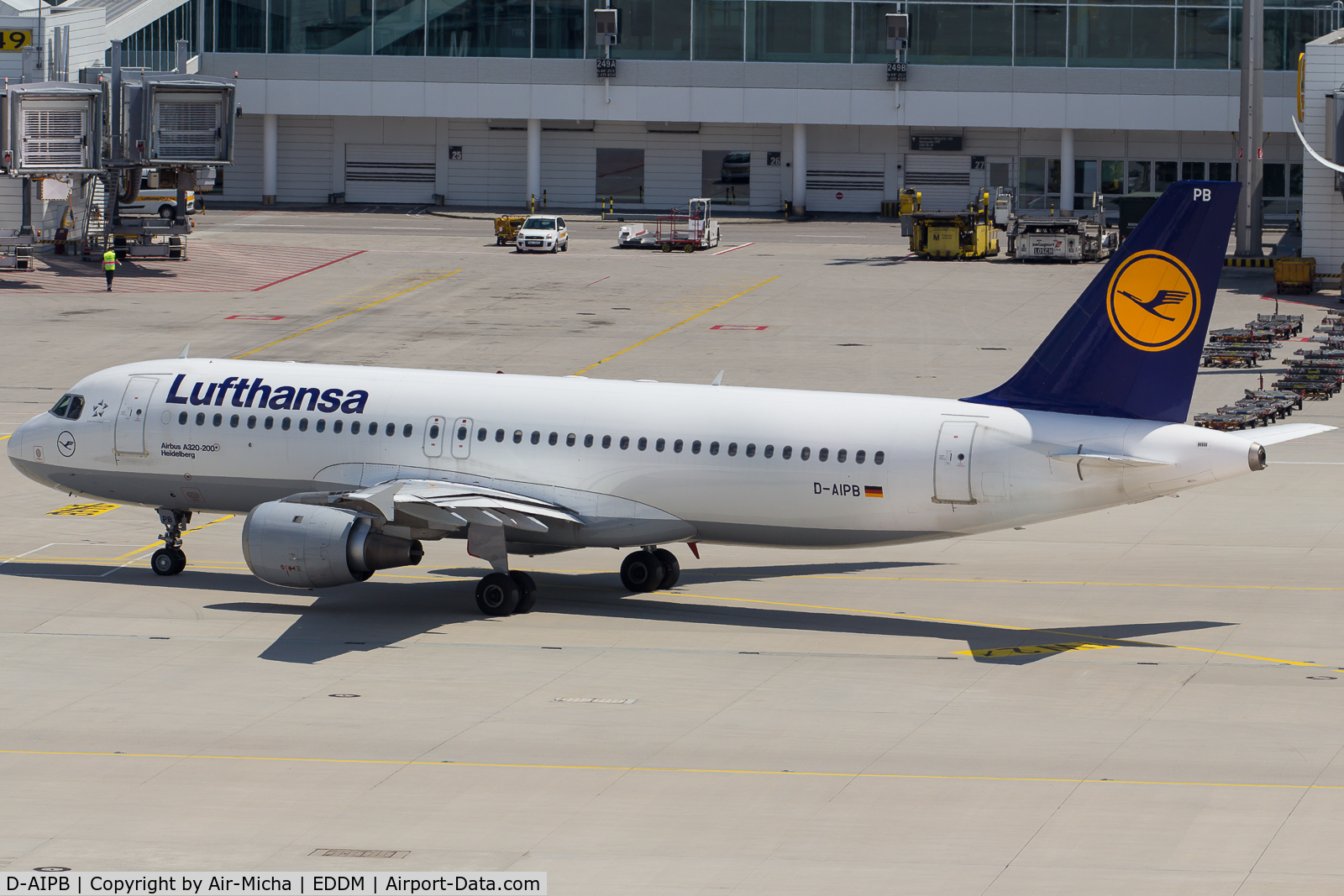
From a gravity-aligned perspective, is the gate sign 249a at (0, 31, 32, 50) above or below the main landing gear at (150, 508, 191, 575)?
above

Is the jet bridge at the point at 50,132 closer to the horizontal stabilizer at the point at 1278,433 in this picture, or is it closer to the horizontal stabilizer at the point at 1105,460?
the horizontal stabilizer at the point at 1105,460

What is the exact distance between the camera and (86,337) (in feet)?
225

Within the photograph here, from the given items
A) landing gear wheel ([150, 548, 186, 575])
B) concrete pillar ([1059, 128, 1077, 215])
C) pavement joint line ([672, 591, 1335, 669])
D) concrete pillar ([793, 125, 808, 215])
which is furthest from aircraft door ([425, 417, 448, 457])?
concrete pillar ([1059, 128, 1077, 215])

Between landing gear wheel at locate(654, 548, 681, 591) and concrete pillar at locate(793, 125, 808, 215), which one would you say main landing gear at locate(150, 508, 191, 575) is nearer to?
landing gear wheel at locate(654, 548, 681, 591)

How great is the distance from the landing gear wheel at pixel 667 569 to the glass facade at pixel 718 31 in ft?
269

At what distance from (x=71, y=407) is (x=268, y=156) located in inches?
3249

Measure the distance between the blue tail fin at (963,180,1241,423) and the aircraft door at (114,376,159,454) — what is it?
18.0 m

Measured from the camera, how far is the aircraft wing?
31.6m

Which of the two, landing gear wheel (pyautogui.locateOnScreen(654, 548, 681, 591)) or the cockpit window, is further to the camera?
the cockpit window

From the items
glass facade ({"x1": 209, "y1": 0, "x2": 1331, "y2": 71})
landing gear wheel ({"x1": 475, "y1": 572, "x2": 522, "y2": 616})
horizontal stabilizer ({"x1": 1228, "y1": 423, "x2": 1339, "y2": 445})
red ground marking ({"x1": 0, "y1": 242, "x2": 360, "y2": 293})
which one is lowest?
landing gear wheel ({"x1": 475, "y1": 572, "x2": 522, "y2": 616})

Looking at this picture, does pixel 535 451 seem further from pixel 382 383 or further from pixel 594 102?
pixel 594 102

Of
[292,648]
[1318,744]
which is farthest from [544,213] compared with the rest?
[1318,744]

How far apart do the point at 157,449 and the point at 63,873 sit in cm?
1693

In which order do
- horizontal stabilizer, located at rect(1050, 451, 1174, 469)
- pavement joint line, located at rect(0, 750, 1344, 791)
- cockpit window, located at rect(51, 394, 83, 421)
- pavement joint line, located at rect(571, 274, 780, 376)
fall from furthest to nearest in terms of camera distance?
pavement joint line, located at rect(571, 274, 780, 376)
cockpit window, located at rect(51, 394, 83, 421)
horizontal stabilizer, located at rect(1050, 451, 1174, 469)
pavement joint line, located at rect(0, 750, 1344, 791)
